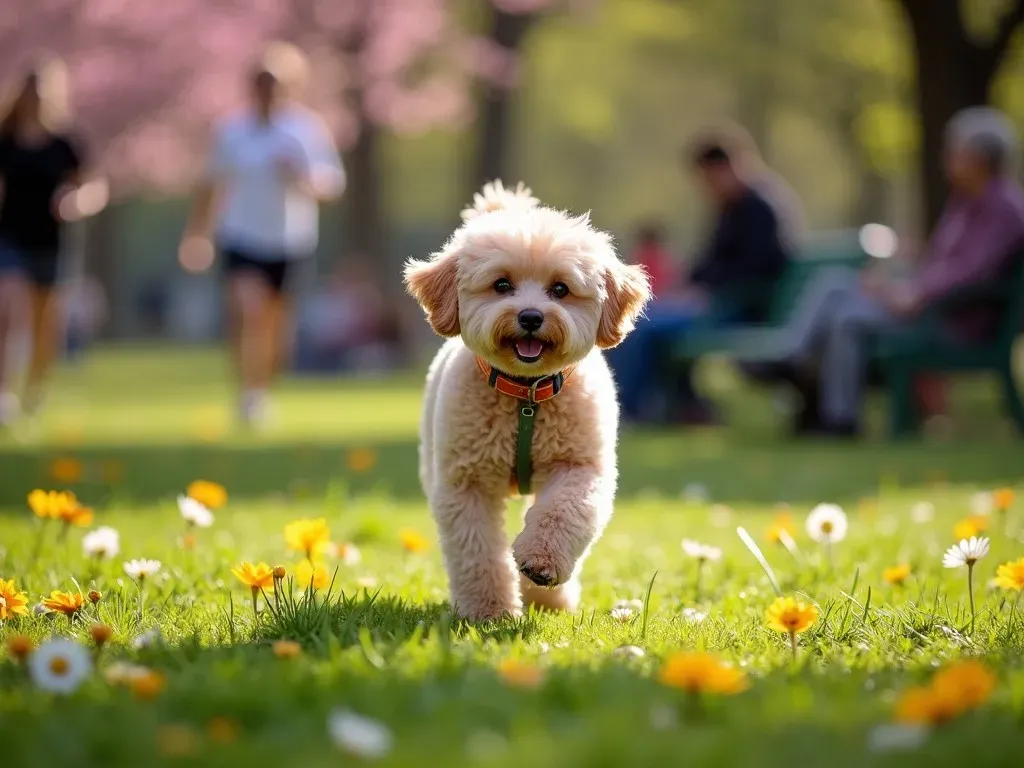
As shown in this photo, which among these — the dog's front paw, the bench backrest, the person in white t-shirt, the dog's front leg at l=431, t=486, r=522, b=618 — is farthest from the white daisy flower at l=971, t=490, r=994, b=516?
the person in white t-shirt

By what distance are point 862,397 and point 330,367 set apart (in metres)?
15.1

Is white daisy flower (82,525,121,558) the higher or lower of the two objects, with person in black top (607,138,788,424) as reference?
lower

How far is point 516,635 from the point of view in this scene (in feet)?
10.4

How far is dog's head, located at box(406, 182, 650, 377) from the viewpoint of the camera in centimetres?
367

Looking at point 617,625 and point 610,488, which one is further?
point 610,488

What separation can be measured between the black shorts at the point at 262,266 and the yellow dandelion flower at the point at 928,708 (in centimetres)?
817

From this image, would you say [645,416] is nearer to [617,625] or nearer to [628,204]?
[617,625]

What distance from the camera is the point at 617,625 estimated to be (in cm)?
333

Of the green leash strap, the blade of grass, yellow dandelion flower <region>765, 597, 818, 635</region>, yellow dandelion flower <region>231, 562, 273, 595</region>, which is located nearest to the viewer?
yellow dandelion flower <region>765, 597, 818, 635</region>

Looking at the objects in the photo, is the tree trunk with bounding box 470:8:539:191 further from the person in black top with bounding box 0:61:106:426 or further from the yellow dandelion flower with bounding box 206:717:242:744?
the yellow dandelion flower with bounding box 206:717:242:744

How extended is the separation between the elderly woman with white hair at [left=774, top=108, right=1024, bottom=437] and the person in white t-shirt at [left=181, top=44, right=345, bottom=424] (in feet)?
12.5

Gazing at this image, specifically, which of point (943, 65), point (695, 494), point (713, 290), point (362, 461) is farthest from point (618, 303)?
point (943, 65)

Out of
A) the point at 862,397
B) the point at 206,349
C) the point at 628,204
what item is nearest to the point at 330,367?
the point at 206,349

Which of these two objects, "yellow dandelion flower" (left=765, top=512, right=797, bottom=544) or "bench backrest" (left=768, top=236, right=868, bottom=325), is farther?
"bench backrest" (left=768, top=236, right=868, bottom=325)
